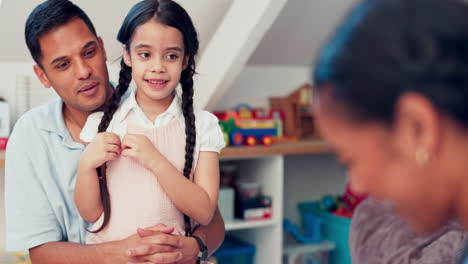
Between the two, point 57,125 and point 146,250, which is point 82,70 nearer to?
point 57,125

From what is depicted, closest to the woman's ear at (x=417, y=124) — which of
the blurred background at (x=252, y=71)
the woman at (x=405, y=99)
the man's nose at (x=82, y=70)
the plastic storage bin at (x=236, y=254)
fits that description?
the woman at (x=405, y=99)

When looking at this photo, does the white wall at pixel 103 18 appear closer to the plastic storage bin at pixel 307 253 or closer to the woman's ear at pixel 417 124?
the plastic storage bin at pixel 307 253

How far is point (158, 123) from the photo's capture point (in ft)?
4.36

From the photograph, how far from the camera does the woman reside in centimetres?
54

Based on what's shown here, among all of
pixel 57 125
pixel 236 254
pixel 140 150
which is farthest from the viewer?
pixel 236 254

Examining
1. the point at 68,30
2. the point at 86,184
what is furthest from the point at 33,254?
the point at 68,30

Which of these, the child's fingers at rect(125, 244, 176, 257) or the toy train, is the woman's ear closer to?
the child's fingers at rect(125, 244, 176, 257)

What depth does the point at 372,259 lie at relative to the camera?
4.26 feet

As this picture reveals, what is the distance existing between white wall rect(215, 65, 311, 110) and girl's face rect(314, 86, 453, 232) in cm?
222

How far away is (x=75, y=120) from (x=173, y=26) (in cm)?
40

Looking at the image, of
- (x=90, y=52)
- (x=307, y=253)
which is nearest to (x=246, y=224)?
(x=307, y=253)

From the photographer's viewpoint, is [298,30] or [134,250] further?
[298,30]

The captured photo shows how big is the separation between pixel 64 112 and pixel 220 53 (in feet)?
3.53

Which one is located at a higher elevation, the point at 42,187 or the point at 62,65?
the point at 62,65
